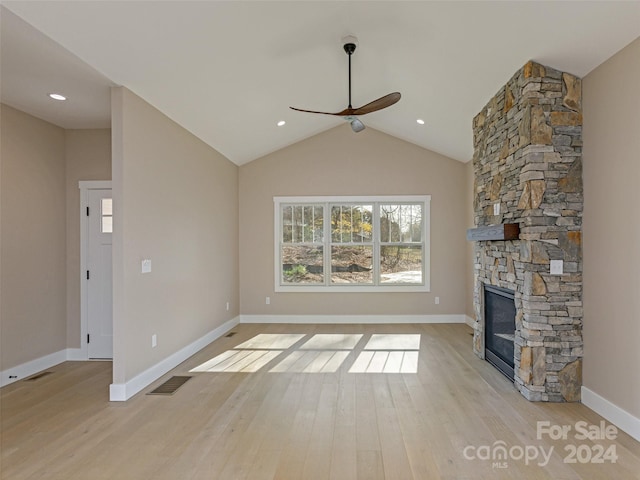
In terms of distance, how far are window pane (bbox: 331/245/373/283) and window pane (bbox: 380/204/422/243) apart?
440mm

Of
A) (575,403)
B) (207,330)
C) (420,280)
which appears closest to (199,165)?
(207,330)

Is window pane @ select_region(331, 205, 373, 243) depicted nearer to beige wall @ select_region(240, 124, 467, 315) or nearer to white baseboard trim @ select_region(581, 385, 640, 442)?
beige wall @ select_region(240, 124, 467, 315)

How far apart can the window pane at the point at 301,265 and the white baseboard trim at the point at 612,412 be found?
4.58 metres

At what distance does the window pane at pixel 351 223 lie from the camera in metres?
7.27

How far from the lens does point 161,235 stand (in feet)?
14.3

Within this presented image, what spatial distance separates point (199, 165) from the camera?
17.9ft

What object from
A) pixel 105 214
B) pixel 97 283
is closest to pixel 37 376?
pixel 97 283

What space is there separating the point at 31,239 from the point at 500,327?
17.4ft

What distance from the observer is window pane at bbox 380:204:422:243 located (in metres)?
7.24

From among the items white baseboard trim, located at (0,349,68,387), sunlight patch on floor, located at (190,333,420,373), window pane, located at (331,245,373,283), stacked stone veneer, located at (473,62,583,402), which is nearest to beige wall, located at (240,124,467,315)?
window pane, located at (331,245,373,283)

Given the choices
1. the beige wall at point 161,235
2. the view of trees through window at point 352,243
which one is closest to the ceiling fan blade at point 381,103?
the beige wall at point 161,235

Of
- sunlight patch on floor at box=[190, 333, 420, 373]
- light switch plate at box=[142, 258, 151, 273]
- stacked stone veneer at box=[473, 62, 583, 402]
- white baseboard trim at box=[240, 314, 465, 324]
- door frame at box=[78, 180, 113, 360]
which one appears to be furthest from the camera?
white baseboard trim at box=[240, 314, 465, 324]

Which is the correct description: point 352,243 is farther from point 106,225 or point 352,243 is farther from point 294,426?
point 294,426

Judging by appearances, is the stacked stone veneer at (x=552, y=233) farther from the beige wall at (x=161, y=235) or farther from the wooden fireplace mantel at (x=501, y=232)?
the beige wall at (x=161, y=235)
